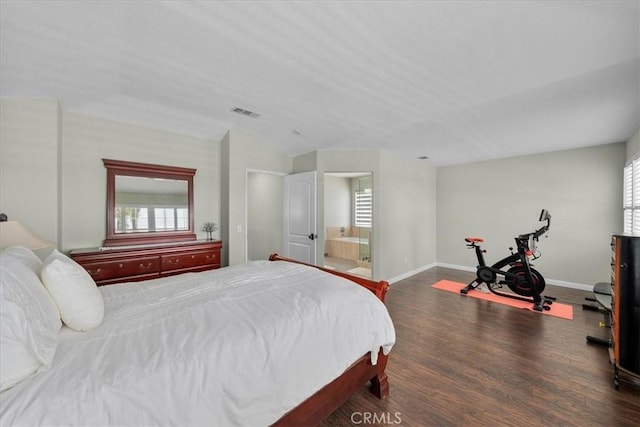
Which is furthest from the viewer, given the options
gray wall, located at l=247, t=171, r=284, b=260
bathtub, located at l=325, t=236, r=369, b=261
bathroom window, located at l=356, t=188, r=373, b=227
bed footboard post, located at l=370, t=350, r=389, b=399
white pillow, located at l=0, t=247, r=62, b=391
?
bathroom window, located at l=356, t=188, r=373, b=227

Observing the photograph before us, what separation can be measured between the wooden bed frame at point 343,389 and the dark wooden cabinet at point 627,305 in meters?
1.95

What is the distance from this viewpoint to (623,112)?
3.02 m

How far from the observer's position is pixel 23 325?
986mm

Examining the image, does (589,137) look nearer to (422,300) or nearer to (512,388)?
(422,300)

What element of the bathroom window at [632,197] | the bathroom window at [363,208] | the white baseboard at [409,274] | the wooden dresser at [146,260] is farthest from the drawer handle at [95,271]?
the bathroom window at [632,197]

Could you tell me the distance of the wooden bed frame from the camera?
147 centimetres

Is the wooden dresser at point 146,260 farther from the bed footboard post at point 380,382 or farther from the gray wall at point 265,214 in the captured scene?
the bed footboard post at point 380,382

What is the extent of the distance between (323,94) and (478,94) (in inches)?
64.4

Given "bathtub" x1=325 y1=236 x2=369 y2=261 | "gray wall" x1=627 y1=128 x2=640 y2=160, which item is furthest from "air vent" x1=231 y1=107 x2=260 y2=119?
"gray wall" x1=627 y1=128 x2=640 y2=160

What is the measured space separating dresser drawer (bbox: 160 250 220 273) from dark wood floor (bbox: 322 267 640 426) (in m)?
2.80

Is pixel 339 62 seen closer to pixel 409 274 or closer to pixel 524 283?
pixel 524 283

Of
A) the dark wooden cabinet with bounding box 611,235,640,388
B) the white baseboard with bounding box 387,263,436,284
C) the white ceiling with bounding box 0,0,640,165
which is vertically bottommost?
the white baseboard with bounding box 387,263,436,284

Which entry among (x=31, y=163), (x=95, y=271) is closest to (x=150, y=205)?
(x=95, y=271)

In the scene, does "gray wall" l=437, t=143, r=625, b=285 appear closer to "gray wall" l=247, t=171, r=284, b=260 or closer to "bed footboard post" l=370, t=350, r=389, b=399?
"gray wall" l=247, t=171, r=284, b=260
